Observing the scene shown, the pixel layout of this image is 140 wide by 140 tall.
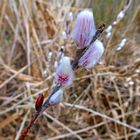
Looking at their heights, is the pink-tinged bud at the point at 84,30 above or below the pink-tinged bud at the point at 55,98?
above

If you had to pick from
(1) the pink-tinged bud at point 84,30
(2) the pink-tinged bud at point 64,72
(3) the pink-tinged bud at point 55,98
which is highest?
(1) the pink-tinged bud at point 84,30

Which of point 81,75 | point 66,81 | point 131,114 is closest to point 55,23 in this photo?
point 81,75

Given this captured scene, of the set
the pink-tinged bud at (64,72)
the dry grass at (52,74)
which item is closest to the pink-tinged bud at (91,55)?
the pink-tinged bud at (64,72)

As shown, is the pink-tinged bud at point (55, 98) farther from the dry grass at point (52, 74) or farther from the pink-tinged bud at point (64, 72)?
the dry grass at point (52, 74)

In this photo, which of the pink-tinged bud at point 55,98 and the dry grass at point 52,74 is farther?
the dry grass at point 52,74

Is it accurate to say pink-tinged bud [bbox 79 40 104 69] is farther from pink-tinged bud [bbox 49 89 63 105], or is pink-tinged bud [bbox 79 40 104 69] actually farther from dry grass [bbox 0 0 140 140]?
dry grass [bbox 0 0 140 140]

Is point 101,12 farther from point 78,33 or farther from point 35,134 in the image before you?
point 78,33

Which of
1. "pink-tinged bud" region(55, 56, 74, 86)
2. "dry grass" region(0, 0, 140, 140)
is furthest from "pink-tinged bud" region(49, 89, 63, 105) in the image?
"dry grass" region(0, 0, 140, 140)
